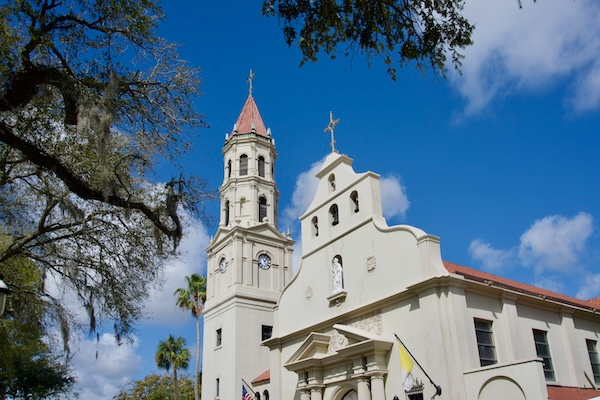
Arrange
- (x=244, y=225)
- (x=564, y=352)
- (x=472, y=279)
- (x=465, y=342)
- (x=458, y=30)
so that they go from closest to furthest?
(x=458, y=30) → (x=465, y=342) → (x=472, y=279) → (x=564, y=352) → (x=244, y=225)

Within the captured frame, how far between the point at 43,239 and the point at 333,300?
1413 cm

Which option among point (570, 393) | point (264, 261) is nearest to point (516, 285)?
point (570, 393)

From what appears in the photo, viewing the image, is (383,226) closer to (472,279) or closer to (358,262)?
(358,262)

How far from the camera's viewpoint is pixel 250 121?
44906mm

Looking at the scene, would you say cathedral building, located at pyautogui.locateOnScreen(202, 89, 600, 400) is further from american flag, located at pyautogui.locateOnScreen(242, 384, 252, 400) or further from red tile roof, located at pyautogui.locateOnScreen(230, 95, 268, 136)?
red tile roof, located at pyautogui.locateOnScreen(230, 95, 268, 136)

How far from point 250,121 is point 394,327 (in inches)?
1094

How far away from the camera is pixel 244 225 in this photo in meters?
39.8

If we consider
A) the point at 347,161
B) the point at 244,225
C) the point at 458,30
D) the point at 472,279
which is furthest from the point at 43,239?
the point at 244,225

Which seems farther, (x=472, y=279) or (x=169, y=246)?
(x=472, y=279)

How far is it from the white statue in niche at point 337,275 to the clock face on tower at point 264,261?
46.9ft

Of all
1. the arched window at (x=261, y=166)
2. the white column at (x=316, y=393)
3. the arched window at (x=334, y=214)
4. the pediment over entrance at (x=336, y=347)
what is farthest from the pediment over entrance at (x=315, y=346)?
the arched window at (x=261, y=166)

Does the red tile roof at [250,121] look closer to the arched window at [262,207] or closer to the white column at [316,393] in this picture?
the arched window at [262,207]

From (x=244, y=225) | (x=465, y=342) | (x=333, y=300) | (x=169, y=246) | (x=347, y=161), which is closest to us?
(x=169, y=246)

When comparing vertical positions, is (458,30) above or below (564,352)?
above
